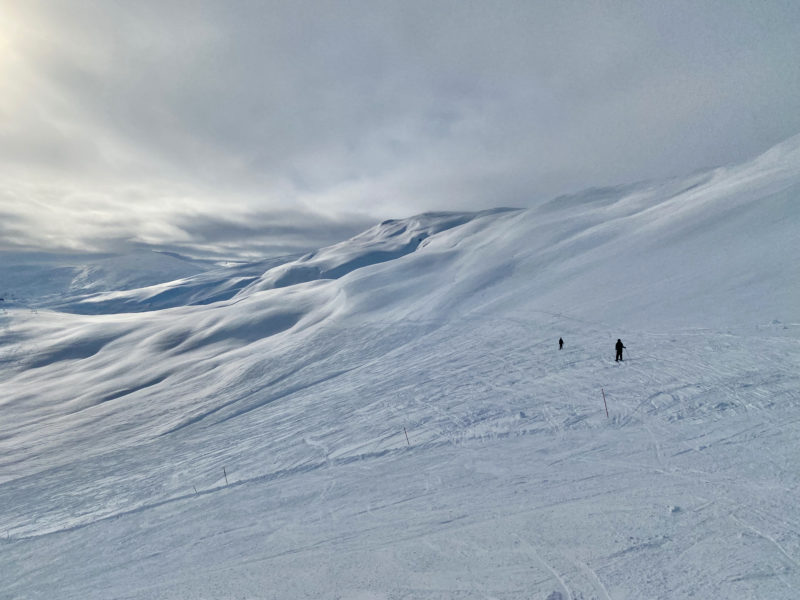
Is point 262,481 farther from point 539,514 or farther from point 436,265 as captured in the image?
point 436,265

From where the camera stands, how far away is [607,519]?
7.73m

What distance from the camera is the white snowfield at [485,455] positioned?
23.6 feet

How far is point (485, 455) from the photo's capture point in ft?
36.8

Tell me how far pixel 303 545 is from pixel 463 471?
4366 mm

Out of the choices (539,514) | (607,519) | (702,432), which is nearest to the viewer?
(607,519)

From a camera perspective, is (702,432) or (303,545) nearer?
(303,545)

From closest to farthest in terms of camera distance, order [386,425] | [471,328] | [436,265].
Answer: [386,425] → [471,328] → [436,265]

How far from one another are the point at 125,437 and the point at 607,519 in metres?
25.9

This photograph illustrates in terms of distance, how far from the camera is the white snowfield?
7.18 metres

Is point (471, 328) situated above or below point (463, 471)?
above

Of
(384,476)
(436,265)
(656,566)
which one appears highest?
(436,265)

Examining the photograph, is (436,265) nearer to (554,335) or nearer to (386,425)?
(554,335)

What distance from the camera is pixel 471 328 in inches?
1080

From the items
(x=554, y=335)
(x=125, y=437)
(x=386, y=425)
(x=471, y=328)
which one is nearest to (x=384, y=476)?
(x=386, y=425)
